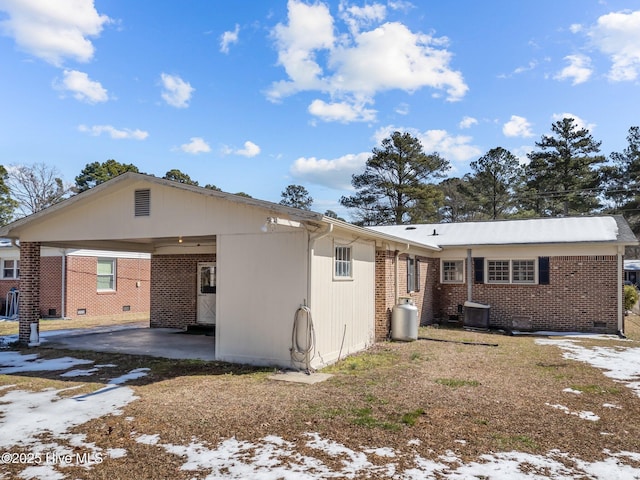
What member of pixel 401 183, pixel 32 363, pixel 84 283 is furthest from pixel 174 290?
pixel 401 183

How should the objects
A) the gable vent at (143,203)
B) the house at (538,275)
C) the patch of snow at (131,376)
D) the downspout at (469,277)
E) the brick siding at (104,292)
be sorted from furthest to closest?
the brick siding at (104,292), the downspout at (469,277), the house at (538,275), the gable vent at (143,203), the patch of snow at (131,376)

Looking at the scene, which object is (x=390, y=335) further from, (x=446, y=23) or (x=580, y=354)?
(x=446, y=23)

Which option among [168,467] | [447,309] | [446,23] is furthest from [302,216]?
[447,309]

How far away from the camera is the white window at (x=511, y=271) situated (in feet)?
48.4

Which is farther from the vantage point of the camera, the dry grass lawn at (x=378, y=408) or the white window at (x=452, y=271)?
the white window at (x=452, y=271)

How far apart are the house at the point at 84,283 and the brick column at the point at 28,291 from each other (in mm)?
6498

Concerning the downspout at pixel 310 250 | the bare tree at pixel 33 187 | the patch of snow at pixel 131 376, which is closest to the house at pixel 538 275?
the downspout at pixel 310 250

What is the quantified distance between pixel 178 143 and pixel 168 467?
18.0 meters

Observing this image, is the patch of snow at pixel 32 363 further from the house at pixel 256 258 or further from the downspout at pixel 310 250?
the downspout at pixel 310 250

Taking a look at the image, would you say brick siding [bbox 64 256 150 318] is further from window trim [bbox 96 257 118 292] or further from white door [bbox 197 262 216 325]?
white door [bbox 197 262 216 325]

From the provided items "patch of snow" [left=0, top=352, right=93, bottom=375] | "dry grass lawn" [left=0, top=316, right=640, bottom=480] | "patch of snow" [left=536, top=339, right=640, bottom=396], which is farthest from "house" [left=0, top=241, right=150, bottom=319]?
"patch of snow" [left=536, top=339, right=640, bottom=396]

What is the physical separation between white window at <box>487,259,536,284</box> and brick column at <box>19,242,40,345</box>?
43.2ft

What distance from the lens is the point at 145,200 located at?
9.55 metres

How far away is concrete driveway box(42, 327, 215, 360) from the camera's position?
9.97 metres
